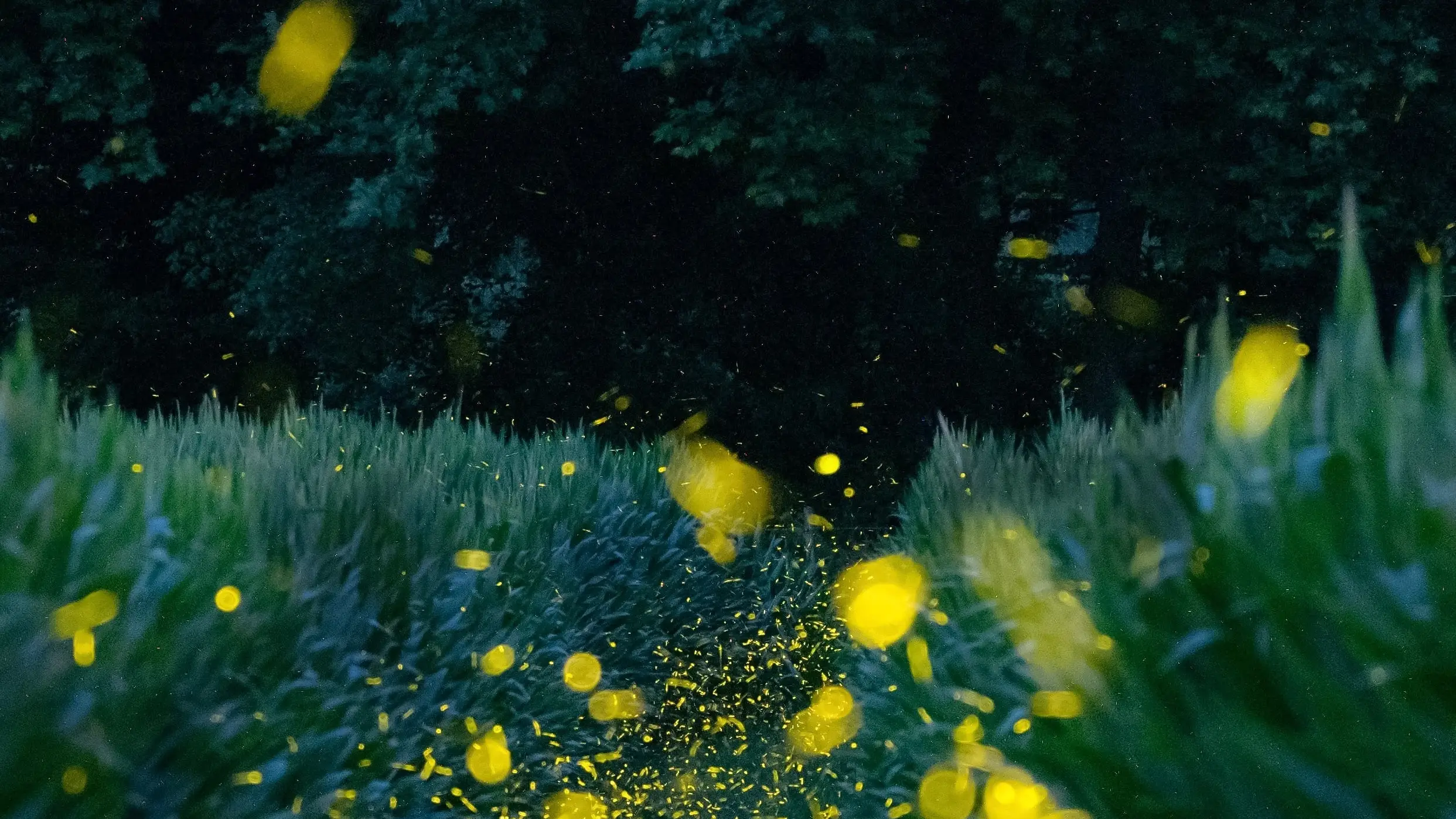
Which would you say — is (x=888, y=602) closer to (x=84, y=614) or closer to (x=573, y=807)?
(x=573, y=807)

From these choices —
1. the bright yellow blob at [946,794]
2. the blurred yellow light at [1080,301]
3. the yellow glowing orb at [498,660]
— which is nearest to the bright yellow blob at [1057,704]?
the bright yellow blob at [946,794]

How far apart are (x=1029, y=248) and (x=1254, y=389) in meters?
16.5

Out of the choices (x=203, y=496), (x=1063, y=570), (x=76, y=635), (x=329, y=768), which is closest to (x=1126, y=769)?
(x=1063, y=570)

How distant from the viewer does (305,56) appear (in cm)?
1772

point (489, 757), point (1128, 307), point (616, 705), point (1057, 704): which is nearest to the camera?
point (1057, 704)

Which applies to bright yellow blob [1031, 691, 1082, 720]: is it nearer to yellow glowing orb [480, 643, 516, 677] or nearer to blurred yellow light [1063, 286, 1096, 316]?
yellow glowing orb [480, 643, 516, 677]

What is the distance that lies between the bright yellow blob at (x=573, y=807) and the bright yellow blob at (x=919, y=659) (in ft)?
7.57

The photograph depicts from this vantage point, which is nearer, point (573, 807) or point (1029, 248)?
point (573, 807)

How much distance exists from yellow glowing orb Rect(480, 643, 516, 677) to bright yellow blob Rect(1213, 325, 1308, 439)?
4164mm

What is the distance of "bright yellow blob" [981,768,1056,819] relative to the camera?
3.46 m

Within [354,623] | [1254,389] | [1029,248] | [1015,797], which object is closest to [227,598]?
[354,623]

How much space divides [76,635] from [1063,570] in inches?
97.9

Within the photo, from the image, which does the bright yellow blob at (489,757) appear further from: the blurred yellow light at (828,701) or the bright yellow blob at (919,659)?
the blurred yellow light at (828,701)

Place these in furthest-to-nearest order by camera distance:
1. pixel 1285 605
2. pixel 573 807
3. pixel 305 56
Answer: pixel 305 56, pixel 573 807, pixel 1285 605
